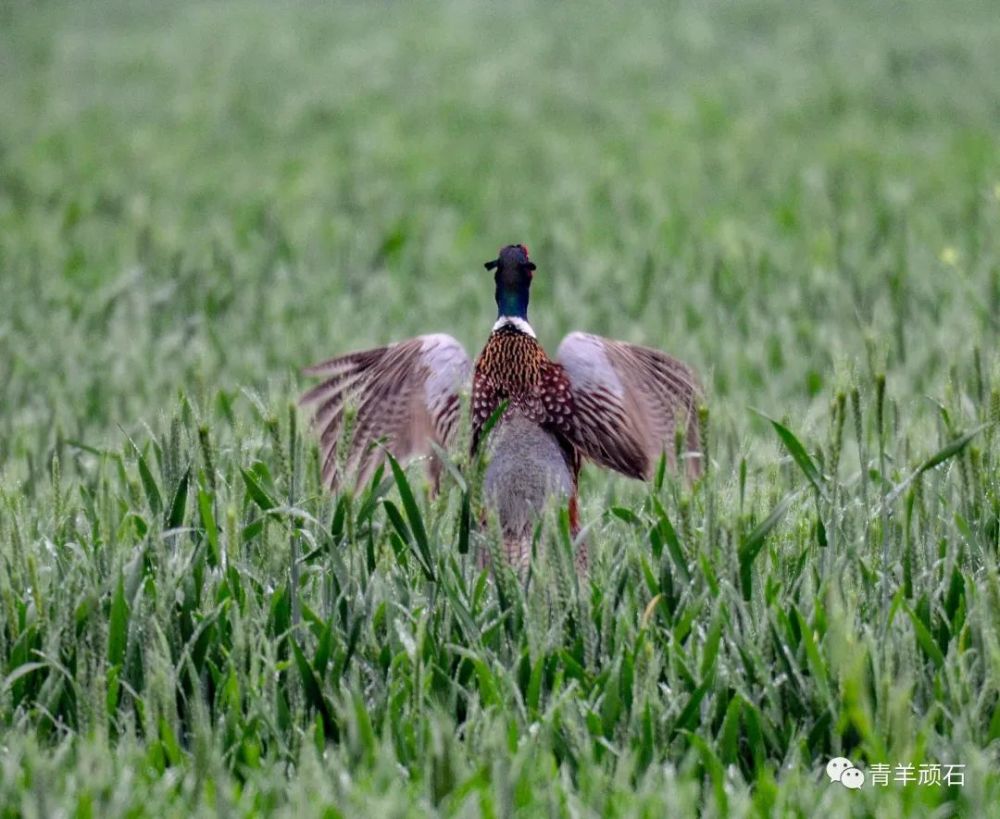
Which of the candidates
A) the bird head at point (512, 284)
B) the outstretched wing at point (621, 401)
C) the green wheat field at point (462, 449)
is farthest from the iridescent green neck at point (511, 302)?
the green wheat field at point (462, 449)

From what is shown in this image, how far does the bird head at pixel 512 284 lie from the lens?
4.10 meters

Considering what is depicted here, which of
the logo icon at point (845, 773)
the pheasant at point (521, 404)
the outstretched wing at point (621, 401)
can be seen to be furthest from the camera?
the outstretched wing at point (621, 401)

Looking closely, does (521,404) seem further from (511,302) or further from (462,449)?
(462,449)

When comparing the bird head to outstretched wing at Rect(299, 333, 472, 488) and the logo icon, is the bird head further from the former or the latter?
A: the logo icon

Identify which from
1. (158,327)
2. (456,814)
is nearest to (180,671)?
(456,814)

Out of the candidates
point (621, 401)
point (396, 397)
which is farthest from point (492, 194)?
point (621, 401)

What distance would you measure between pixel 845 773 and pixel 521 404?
4.11ft

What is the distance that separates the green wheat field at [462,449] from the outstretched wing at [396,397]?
0.61 ft

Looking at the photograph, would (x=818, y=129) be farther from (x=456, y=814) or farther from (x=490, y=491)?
(x=456, y=814)

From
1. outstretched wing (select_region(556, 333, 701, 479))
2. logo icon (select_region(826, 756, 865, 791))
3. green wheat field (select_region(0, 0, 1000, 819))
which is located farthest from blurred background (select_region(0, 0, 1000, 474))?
logo icon (select_region(826, 756, 865, 791))

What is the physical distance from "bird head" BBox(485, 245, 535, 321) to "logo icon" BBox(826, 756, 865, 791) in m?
1.47

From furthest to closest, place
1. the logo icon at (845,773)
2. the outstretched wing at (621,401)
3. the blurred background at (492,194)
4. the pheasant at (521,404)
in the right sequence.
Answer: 1. the blurred background at (492,194)
2. the outstretched wing at (621,401)
3. the pheasant at (521,404)
4. the logo icon at (845,773)

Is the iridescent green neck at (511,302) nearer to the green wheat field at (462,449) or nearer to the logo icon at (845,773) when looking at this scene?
the green wheat field at (462,449)

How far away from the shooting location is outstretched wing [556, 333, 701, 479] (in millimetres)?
4004
